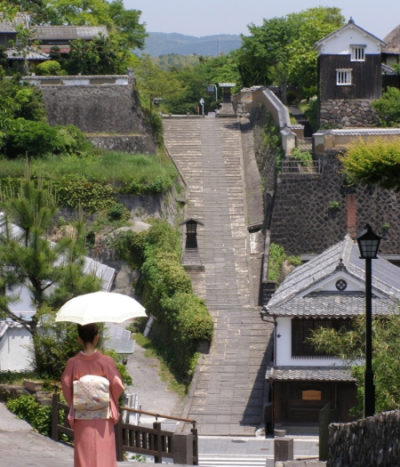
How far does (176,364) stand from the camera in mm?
41281

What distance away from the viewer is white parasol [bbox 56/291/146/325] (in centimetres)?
1524

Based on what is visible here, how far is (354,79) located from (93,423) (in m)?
42.0

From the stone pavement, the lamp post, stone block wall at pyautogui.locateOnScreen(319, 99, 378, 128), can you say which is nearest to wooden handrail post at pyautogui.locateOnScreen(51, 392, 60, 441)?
the stone pavement

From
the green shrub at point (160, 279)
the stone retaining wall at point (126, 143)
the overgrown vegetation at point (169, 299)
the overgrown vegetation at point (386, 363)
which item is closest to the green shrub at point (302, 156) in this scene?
the overgrown vegetation at point (169, 299)

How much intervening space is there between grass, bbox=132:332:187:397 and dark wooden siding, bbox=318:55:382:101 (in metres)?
16.7

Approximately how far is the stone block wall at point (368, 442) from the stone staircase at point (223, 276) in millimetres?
19539

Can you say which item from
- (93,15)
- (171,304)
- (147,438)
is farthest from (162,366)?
(93,15)

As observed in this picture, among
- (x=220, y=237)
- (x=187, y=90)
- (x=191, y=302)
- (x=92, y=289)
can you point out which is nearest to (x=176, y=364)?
(x=191, y=302)

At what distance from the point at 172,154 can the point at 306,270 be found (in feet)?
49.6

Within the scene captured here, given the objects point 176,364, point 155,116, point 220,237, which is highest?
point 155,116

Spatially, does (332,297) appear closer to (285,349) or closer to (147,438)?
(285,349)

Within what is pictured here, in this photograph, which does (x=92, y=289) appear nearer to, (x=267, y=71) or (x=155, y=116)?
(x=155, y=116)

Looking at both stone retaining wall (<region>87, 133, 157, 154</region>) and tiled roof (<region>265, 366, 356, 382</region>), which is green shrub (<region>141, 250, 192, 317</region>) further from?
stone retaining wall (<region>87, 133, 157, 154</region>)

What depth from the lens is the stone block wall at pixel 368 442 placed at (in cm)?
1407
